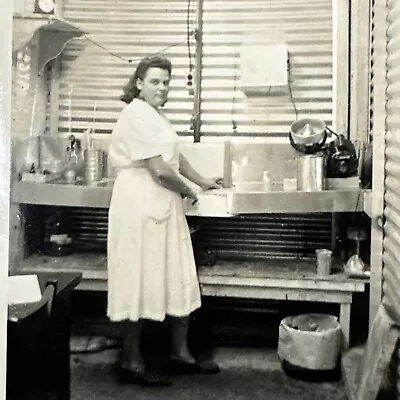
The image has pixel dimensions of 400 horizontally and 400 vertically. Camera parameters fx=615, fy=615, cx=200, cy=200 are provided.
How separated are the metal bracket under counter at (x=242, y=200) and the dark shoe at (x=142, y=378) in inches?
16.8

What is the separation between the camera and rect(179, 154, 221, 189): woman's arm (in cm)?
168

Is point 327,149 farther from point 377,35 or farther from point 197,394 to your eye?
point 197,394

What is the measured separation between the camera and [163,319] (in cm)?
161

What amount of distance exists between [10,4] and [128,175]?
0.57 metres

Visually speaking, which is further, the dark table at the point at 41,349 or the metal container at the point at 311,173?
the metal container at the point at 311,173

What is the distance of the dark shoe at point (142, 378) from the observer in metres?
1.52

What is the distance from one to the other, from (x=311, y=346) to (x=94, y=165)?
2.58 ft

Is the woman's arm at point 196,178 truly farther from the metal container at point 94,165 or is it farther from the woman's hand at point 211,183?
the metal container at point 94,165

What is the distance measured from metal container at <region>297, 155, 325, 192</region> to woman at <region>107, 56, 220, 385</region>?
34 cm

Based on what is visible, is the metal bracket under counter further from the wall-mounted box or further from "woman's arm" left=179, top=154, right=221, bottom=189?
the wall-mounted box

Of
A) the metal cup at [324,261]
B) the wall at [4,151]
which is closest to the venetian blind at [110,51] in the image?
the wall at [4,151]

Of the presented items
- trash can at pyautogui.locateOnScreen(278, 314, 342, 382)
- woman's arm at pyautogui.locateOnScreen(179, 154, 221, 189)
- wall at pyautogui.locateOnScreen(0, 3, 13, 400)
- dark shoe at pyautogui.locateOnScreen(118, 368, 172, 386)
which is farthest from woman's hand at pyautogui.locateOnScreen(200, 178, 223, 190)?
wall at pyautogui.locateOnScreen(0, 3, 13, 400)

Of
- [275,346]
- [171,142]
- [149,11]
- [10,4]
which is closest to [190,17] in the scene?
[149,11]

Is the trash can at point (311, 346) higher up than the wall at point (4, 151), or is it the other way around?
the wall at point (4, 151)
